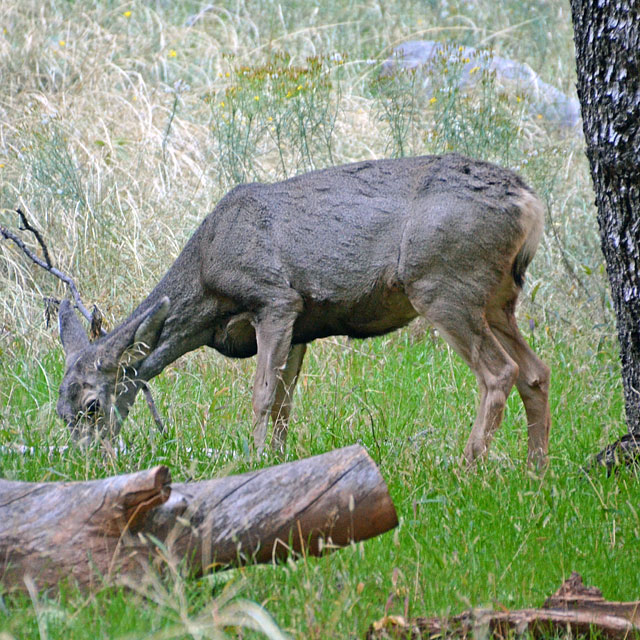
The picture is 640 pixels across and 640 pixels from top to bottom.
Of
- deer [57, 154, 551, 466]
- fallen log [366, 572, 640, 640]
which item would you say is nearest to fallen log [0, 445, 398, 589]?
fallen log [366, 572, 640, 640]

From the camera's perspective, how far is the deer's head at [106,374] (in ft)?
19.6

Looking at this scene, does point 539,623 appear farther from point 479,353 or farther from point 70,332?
point 70,332

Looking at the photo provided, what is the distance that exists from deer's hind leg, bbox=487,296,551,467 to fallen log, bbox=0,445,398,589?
107 inches

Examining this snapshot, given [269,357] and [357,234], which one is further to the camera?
[269,357]

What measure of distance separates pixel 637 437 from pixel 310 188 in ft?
8.04

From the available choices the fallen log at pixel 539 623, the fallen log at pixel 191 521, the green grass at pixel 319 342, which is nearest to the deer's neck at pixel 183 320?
the green grass at pixel 319 342

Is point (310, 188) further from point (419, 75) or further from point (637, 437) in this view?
point (419, 75)

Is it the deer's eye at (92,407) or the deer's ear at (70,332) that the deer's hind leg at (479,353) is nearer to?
→ the deer's eye at (92,407)

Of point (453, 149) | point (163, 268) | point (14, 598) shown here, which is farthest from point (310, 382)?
point (14, 598)

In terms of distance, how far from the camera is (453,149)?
9.38m

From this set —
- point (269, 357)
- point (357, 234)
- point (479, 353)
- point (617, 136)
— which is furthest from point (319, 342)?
point (617, 136)

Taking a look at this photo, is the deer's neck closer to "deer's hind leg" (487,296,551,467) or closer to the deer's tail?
"deer's hind leg" (487,296,551,467)

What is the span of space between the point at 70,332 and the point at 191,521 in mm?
3518

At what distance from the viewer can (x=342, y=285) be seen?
5.78m
